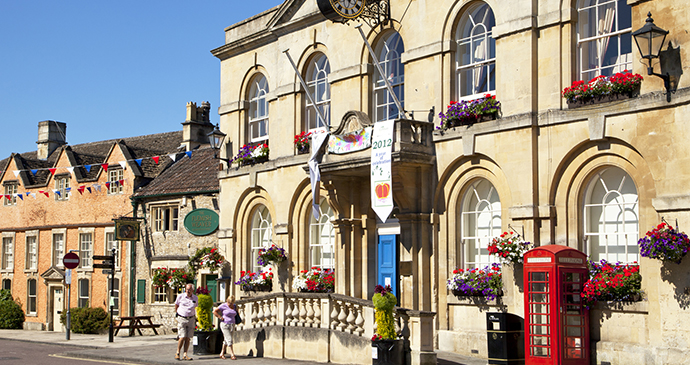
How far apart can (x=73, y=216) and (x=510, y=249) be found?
23564mm

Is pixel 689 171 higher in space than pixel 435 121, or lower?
lower

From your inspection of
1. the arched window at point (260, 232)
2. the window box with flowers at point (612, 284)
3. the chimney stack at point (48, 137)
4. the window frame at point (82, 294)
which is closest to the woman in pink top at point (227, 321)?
the arched window at point (260, 232)

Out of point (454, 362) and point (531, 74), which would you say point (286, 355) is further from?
point (531, 74)

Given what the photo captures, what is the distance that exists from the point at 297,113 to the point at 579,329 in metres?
10.9

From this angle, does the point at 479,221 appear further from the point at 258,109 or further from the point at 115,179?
the point at 115,179

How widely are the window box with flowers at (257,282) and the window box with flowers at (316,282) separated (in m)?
1.75

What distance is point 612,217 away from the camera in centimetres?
1406

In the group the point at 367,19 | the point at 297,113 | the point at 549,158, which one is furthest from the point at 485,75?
the point at 297,113

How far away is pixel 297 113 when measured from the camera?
21656mm

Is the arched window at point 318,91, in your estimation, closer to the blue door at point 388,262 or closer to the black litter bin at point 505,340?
the blue door at point 388,262

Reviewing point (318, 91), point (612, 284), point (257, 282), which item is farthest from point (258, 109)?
point (612, 284)

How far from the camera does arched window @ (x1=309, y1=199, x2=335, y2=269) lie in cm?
2072

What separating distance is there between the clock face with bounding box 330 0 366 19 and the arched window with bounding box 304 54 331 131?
2566 millimetres

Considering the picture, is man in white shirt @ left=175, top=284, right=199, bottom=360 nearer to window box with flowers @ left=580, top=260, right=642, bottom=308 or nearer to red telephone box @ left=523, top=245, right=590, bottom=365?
red telephone box @ left=523, top=245, right=590, bottom=365
